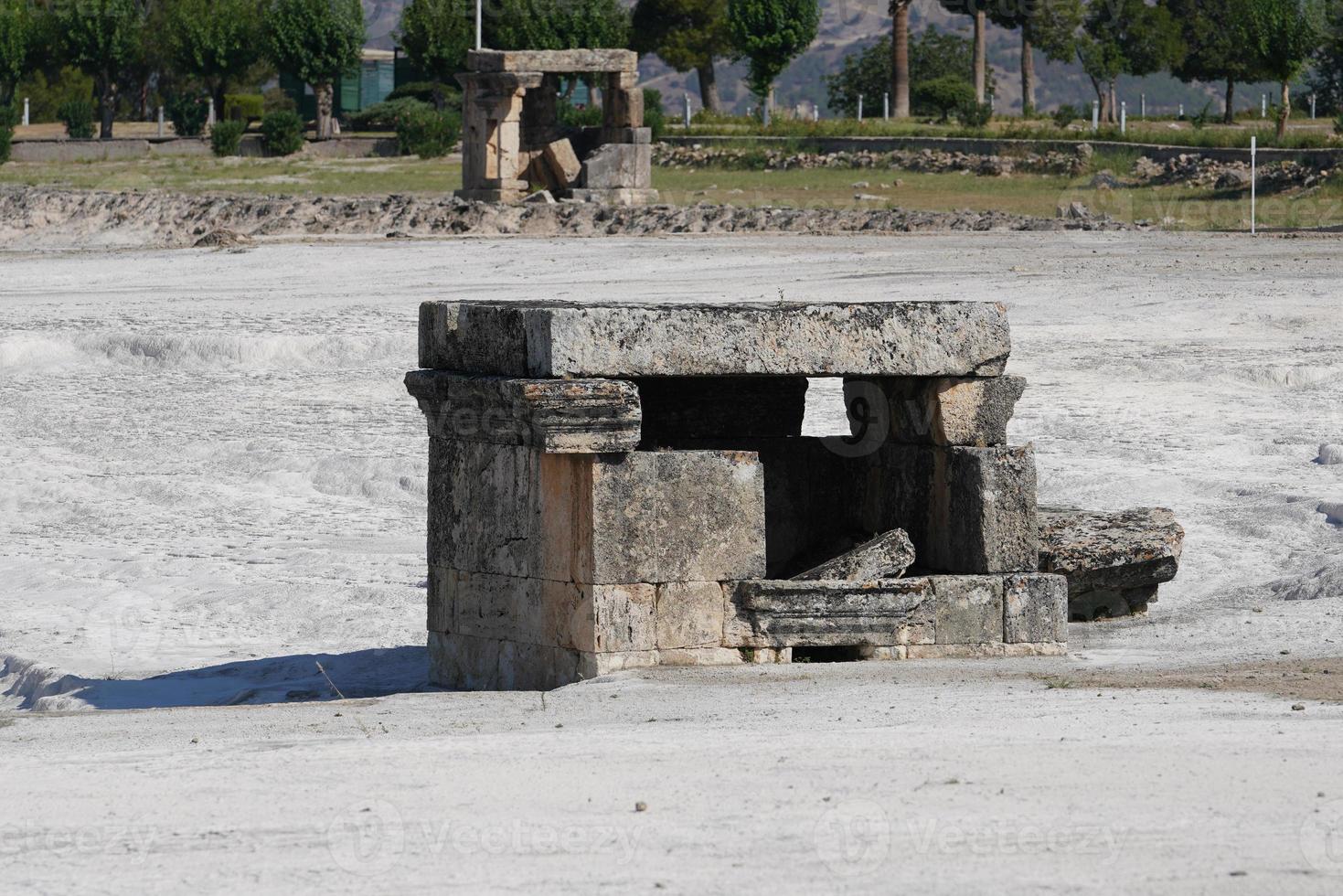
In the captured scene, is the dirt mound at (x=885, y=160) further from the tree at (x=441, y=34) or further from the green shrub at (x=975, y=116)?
the tree at (x=441, y=34)

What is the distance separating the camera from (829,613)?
741 cm

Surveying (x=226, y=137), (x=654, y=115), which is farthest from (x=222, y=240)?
(x=654, y=115)

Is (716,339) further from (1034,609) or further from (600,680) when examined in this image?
(1034,609)

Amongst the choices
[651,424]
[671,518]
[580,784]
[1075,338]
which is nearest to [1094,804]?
[580,784]

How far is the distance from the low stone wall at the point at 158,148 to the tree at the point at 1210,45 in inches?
887

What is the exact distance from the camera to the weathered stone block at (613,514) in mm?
7109

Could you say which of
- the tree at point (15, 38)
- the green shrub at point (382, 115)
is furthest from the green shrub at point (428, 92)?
the tree at point (15, 38)

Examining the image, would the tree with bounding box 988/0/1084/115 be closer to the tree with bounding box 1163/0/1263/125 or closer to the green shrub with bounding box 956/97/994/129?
the tree with bounding box 1163/0/1263/125

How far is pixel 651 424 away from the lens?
8.59m

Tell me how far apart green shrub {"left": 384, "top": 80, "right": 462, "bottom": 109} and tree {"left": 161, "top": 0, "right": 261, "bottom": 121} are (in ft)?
14.6

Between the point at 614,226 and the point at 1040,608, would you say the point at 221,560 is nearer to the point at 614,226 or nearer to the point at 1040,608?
the point at 1040,608

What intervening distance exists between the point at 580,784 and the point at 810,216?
70.2 feet

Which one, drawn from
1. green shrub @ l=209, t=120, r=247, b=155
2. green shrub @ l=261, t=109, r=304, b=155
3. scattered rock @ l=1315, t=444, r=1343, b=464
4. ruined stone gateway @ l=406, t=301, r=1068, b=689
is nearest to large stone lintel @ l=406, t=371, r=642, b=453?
ruined stone gateway @ l=406, t=301, r=1068, b=689

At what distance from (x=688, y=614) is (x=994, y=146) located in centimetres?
3284
